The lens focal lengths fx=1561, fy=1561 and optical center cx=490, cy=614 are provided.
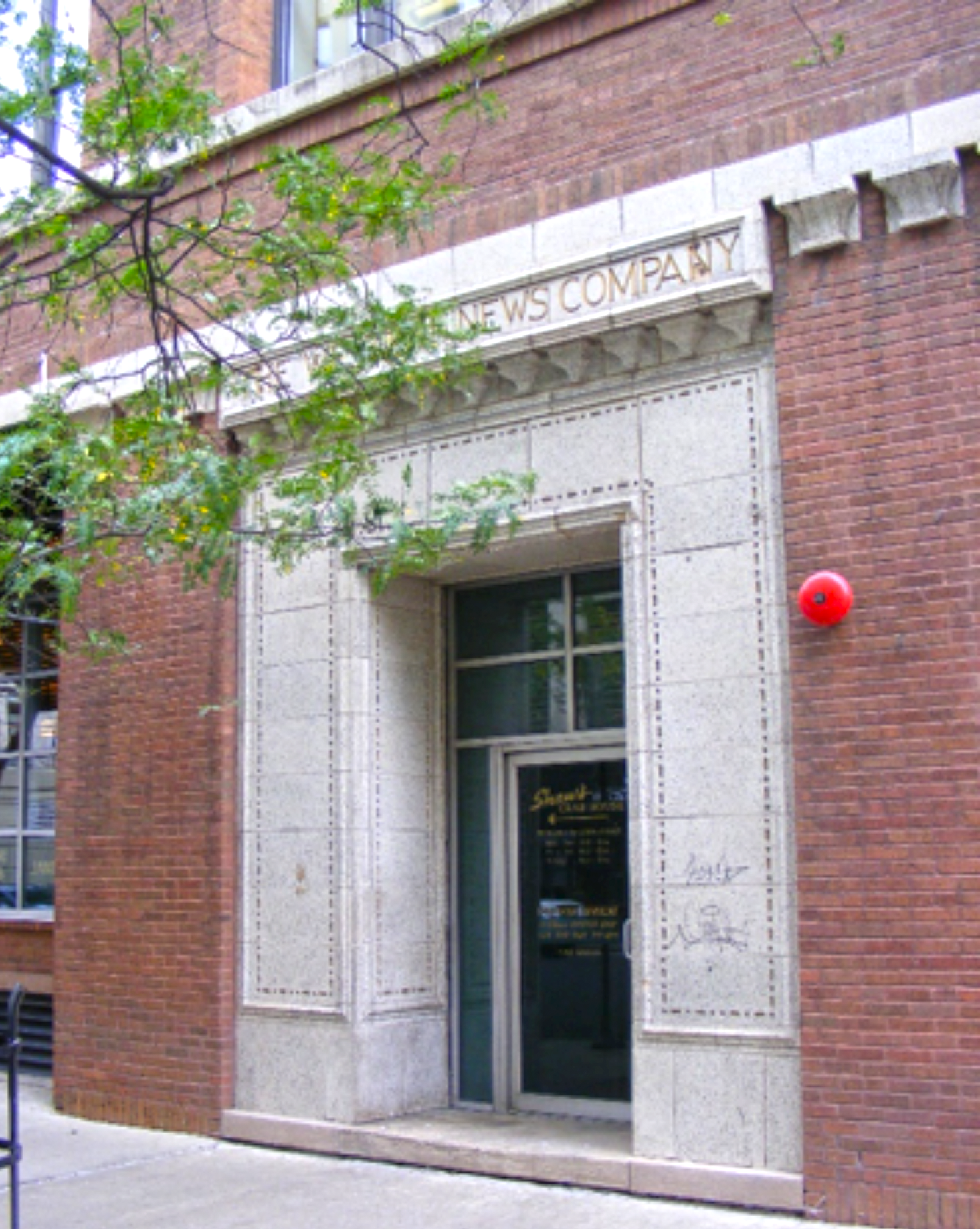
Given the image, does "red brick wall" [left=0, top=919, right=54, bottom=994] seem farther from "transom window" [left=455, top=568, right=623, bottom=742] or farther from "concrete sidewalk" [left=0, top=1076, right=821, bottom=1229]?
"transom window" [left=455, top=568, right=623, bottom=742]

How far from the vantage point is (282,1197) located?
863 centimetres

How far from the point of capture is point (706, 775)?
8.43 meters

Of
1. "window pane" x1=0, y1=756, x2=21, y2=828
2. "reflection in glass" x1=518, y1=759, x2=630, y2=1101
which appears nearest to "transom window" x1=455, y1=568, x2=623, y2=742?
"reflection in glass" x1=518, y1=759, x2=630, y2=1101

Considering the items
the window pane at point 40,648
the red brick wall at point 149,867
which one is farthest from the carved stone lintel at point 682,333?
the window pane at point 40,648

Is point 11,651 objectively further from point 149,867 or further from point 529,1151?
point 529,1151

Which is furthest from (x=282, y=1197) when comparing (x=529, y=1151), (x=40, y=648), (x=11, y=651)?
(x=11, y=651)

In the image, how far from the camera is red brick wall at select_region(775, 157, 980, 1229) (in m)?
7.37

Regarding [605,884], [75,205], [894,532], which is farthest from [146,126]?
[605,884]

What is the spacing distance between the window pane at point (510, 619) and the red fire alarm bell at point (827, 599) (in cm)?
258

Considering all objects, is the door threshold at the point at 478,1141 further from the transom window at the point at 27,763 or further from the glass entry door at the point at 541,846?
the transom window at the point at 27,763

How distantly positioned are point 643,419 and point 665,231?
1050 mm

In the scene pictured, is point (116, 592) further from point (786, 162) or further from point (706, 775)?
point (786, 162)

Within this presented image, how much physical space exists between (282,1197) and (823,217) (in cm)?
605

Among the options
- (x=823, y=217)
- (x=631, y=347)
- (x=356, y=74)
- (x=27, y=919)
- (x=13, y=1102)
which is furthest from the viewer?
(x=27, y=919)
